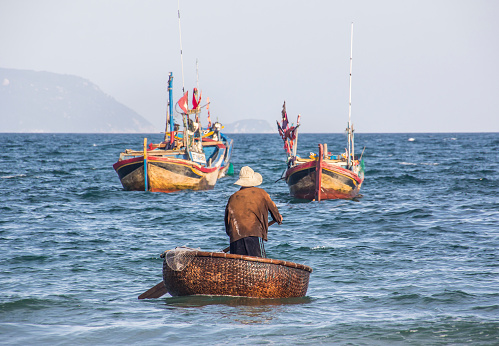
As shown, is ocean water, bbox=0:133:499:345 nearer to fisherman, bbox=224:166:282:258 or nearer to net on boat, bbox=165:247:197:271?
net on boat, bbox=165:247:197:271

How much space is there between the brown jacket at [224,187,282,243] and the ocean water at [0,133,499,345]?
40.9 inches

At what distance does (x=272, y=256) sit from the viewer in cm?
1291

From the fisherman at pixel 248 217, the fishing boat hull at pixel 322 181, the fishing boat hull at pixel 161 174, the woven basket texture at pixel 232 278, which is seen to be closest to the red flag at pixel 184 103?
the fishing boat hull at pixel 161 174

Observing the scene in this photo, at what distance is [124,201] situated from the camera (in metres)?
22.5

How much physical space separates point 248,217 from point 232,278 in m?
0.94

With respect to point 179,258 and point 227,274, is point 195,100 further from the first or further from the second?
point 227,274

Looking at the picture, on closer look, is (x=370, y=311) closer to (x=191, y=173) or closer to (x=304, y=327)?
(x=304, y=327)

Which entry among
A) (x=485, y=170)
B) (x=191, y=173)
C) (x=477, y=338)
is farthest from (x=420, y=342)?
(x=485, y=170)

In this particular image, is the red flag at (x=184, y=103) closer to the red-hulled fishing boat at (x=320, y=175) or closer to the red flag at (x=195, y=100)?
the red flag at (x=195, y=100)

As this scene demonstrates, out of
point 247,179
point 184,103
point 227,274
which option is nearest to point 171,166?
point 184,103

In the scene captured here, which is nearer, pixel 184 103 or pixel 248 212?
pixel 248 212

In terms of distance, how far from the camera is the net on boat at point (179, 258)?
28.2 feet

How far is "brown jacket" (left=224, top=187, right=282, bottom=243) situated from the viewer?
882cm

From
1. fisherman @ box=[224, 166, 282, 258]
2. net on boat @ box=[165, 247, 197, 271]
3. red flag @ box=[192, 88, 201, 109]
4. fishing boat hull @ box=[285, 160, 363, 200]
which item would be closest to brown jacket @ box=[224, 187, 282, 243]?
fisherman @ box=[224, 166, 282, 258]
